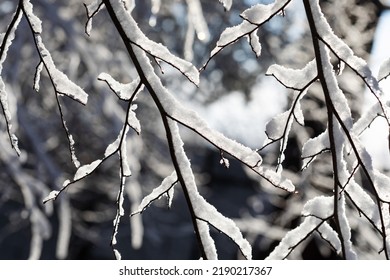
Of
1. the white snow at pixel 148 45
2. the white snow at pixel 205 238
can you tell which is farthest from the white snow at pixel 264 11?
the white snow at pixel 205 238

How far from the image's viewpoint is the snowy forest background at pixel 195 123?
0.96 m

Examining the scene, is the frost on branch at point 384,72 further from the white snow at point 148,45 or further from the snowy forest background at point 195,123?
the white snow at point 148,45

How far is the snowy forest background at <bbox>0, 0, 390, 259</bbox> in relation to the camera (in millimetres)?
964

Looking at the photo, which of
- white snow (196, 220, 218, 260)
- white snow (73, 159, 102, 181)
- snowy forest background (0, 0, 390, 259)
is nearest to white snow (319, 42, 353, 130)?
snowy forest background (0, 0, 390, 259)

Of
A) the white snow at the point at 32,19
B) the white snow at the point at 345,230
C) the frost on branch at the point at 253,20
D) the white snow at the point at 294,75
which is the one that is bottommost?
the white snow at the point at 345,230

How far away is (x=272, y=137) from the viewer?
101 centimetres

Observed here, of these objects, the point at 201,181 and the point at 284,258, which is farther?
the point at 201,181

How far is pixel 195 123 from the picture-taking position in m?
0.94

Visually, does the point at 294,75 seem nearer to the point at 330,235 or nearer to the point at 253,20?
the point at 253,20

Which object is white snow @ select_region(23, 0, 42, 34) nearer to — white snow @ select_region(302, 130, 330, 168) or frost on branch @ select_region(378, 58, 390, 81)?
white snow @ select_region(302, 130, 330, 168)

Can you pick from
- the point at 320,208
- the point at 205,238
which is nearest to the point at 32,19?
the point at 205,238
